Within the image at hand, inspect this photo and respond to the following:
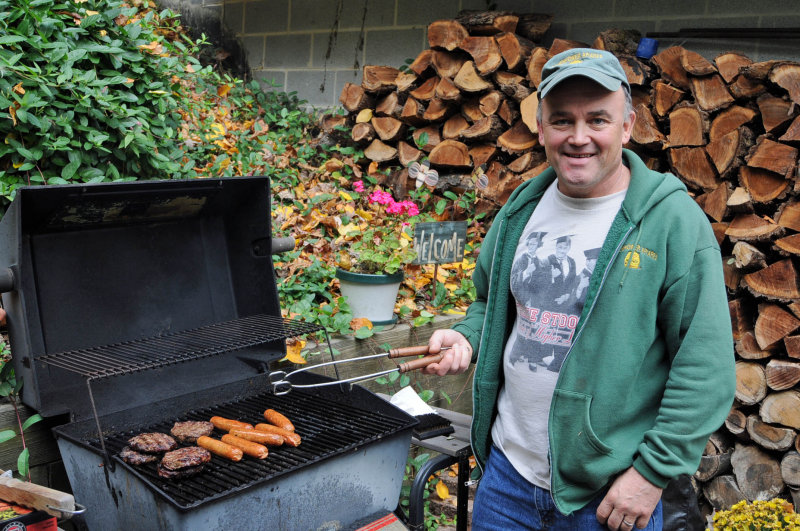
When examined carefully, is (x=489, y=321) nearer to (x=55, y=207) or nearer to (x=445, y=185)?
(x=55, y=207)

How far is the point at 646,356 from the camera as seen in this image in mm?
1878

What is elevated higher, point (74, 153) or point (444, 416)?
point (74, 153)

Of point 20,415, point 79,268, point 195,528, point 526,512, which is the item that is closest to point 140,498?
point 195,528

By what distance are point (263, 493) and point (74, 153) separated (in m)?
2.25

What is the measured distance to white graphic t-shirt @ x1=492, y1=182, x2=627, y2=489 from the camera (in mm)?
1940

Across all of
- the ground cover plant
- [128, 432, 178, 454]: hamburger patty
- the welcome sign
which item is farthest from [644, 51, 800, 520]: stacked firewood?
[128, 432, 178, 454]: hamburger patty

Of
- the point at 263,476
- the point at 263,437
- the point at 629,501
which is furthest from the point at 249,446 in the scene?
the point at 629,501

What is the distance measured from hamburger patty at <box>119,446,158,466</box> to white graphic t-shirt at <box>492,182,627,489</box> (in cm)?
113

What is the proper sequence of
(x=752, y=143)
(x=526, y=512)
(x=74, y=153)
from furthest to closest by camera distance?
(x=752, y=143), (x=74, y=153), (x=526, y=512)

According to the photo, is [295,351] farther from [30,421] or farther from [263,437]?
[30,421]

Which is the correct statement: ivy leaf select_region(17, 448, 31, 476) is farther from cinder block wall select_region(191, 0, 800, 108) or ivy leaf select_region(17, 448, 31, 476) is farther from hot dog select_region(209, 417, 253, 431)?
cinder block wall select_region(191, 0, 800, 108)

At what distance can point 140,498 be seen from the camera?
2051 millimetres

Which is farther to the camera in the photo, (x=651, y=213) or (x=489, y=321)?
(x=489, y=321)

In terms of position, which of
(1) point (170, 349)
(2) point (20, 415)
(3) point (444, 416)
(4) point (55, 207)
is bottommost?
(3) point (444, 416)
